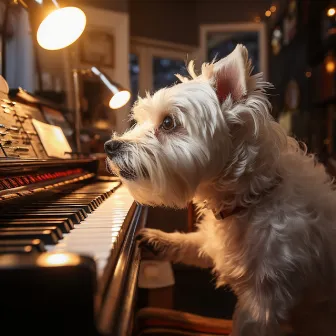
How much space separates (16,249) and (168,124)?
631 mm

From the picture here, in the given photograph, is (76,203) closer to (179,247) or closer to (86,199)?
(86,199)

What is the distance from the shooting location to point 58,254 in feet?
1.50

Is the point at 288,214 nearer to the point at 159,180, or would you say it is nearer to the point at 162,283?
the point at 159,180

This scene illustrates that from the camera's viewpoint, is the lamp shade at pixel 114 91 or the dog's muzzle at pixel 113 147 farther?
the lamp shade at pixel 114 91

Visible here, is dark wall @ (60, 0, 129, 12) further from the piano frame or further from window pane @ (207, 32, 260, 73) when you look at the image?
the piano frame

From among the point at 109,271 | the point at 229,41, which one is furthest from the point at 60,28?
the point at 229,41

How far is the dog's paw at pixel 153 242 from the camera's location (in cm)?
126

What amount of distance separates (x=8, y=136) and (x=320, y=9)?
343 centimetres

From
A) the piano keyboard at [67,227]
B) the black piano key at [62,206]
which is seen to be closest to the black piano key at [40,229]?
the piano keyboard at [67,227]

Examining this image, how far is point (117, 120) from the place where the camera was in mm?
3734

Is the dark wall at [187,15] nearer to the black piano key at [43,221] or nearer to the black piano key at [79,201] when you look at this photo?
the black piano key at [79,201]

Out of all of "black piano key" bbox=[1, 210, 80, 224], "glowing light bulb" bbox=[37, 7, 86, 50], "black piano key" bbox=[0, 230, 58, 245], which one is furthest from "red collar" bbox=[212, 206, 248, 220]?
"glowing light bulb" bbox=[37, 7, 86, 50]

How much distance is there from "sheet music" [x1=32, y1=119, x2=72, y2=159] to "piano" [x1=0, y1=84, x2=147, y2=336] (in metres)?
0.18

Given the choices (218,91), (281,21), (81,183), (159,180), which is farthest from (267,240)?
(281,21)
